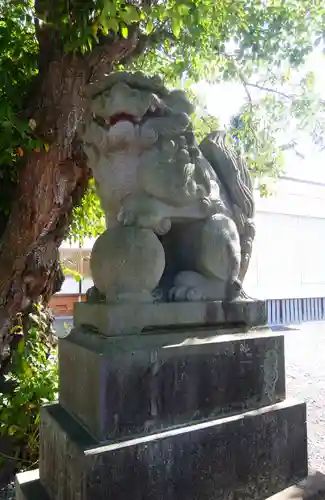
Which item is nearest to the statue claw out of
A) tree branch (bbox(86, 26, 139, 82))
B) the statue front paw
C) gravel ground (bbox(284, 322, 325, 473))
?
the statue front paw

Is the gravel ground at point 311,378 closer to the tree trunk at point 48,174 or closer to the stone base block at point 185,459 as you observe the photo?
the stone base block at point 185,459

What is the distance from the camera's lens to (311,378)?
198 inches

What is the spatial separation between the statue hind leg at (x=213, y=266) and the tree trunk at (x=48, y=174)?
4.79 feet

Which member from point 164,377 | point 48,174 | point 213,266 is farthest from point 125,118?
point 48,174

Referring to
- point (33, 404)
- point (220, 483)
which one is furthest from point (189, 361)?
point (33, 404)

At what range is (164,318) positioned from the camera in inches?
58.1

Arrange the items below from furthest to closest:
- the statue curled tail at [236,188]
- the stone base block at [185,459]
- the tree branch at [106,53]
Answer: the tree branch at [106,53], the statue curled tail at [236,188], the stone base block at [185,459]

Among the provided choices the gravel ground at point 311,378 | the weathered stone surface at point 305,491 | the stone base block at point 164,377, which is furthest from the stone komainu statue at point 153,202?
the gravel ground at point 311,378

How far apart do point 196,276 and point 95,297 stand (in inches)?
17.6

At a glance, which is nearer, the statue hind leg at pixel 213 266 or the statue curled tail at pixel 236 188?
the statue hind leg at pixel 213 266

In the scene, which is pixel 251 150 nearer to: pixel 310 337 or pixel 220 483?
pixel 220 483

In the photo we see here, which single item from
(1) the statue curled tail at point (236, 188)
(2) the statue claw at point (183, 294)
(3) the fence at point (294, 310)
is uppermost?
(1) the statue curled tail at point (236, 188)

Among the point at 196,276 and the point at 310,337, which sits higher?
the point at 196,276

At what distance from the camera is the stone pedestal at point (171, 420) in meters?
1.27
